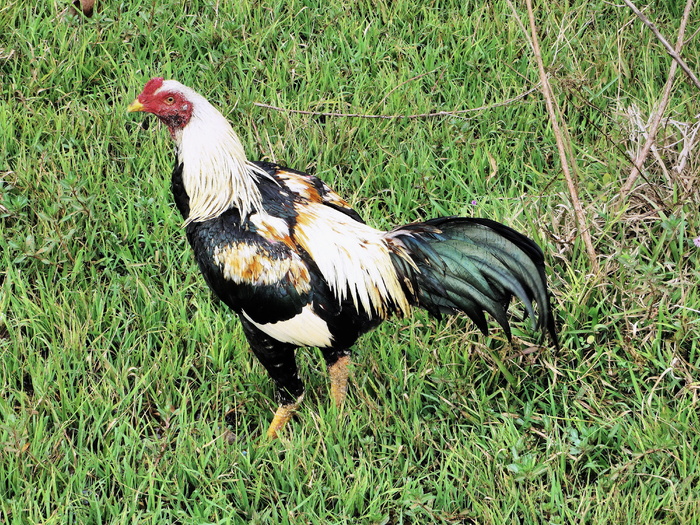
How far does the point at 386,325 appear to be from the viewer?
391 cm

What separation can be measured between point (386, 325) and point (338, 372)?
49 centimetres

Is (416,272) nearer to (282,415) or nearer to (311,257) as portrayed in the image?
(311,257)

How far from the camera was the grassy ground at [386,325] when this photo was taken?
10.8 feet

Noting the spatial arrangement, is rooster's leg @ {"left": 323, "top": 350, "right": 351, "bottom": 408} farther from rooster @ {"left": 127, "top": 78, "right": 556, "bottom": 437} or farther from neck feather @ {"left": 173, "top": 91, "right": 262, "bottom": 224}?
neck feather @ {"left": 173, "top": 91, "right": 262, "bottom": 224}

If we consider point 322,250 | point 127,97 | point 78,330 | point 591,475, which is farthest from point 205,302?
point 591,475

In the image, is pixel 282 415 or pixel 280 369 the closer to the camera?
pixel 280 369

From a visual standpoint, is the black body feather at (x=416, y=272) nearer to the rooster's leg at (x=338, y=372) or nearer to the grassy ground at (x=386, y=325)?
the rooster's leg at (x=338, y=372)

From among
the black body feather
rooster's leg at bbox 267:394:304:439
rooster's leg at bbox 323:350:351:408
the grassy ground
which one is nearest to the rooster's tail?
the black body feather

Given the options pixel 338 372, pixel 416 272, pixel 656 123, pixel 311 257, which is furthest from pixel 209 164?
pixel 656 123

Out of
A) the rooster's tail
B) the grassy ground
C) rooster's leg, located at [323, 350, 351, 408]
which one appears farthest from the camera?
rooster's leg, located at [323, 350, 351, 408]

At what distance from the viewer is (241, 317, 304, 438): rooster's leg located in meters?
3.35

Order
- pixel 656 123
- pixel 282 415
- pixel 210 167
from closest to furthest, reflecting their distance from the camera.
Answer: pixel 210 167, pixel 282 415, pixel 656 123

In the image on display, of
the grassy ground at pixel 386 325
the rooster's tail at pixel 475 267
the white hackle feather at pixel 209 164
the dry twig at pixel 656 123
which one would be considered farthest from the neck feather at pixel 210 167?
the dry twig at pixel 656 123

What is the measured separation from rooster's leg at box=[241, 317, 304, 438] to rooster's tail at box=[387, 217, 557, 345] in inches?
23.6
